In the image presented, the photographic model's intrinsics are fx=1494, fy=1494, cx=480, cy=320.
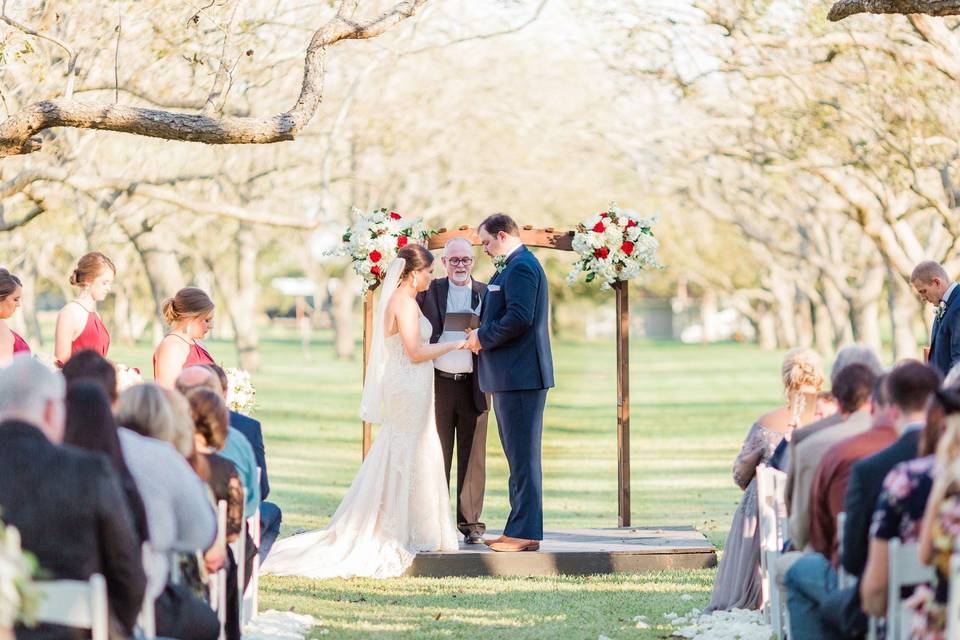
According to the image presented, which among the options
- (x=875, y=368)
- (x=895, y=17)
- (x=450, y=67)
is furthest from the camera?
(x=450, y=67)

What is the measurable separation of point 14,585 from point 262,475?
427 centimetres

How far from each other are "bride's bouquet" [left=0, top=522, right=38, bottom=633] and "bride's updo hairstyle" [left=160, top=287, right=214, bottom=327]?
18.5ft

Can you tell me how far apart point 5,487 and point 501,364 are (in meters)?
5.86

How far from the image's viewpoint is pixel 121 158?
29.1 m

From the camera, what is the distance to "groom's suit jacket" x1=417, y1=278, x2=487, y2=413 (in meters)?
11.0

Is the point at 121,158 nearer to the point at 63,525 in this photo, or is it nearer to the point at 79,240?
the point at 79,240

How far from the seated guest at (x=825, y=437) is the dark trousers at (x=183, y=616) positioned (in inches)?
98.8

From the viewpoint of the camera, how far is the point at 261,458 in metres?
8.09

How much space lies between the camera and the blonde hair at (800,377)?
7984mm

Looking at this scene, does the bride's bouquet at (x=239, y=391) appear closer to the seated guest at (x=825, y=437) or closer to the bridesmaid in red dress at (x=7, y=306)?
the bridesmaid in red dress at (x=7, y=306)

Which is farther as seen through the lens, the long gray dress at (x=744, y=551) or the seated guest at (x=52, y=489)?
the long gray dress at (x=744, y=551)

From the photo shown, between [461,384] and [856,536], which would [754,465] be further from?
[461,384]

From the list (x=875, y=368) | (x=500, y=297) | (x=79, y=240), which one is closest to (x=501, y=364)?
(x=500, y=297)

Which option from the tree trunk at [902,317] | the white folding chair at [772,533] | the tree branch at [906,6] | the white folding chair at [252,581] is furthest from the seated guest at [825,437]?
the tree trunk at [902,317]
